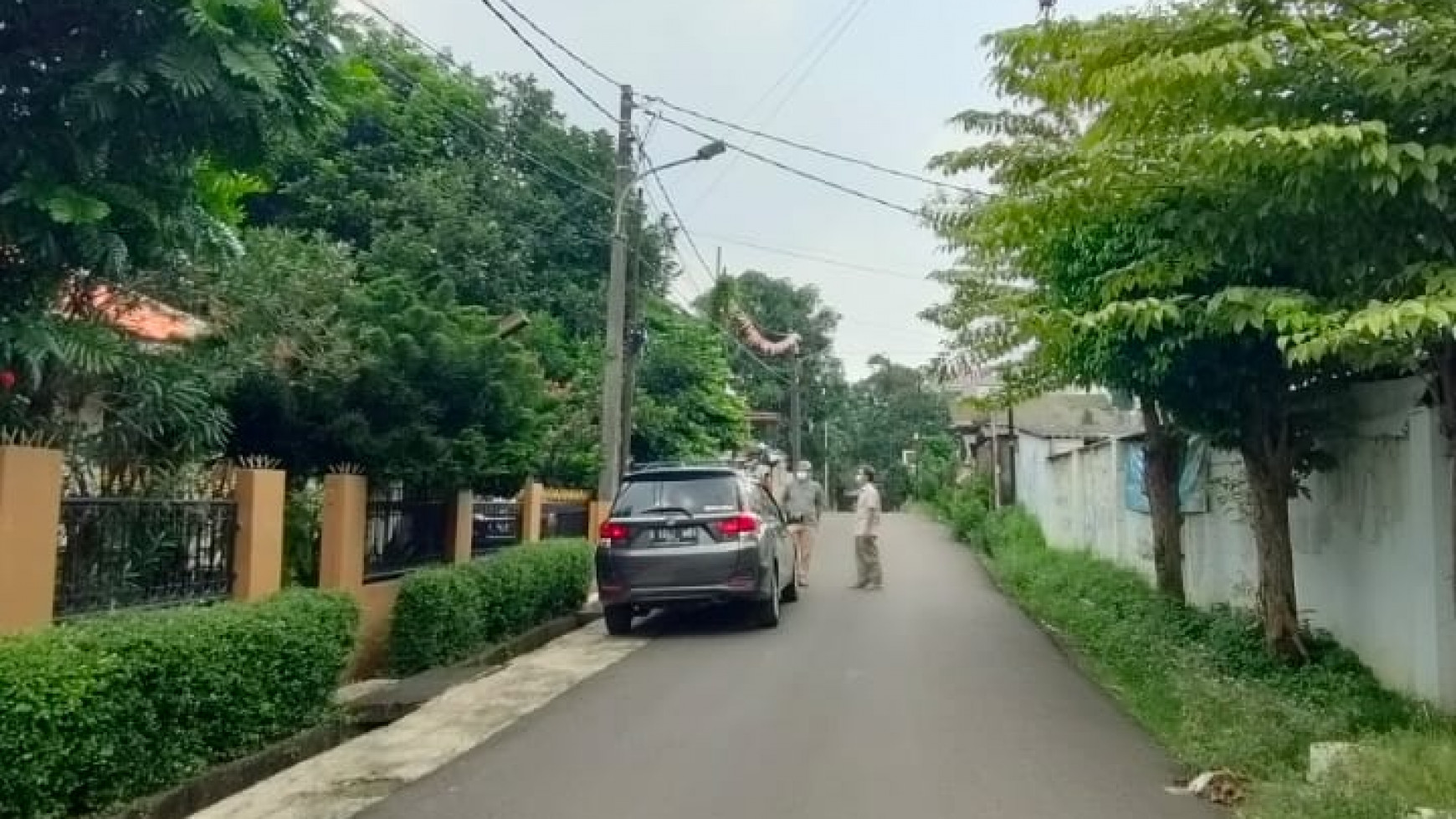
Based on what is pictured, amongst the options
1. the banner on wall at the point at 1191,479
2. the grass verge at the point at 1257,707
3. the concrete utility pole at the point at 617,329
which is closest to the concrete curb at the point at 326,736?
the concrete utility pole at the point at 617,329

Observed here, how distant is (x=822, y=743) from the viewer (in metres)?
8.07

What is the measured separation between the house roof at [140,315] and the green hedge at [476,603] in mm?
2913

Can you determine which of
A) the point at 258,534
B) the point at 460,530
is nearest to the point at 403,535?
the point at 460,530

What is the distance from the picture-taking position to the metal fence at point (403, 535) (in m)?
12.0

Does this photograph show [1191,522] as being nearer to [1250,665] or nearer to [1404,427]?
[1250,665]

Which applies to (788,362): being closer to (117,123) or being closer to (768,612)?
(768,612)

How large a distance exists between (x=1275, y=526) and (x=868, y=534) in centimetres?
920

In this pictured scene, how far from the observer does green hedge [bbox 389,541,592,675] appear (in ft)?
37.8

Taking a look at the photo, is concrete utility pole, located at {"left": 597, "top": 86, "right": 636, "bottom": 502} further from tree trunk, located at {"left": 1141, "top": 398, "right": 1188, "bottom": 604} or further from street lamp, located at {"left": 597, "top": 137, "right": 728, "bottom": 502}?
tree trunk, located at {"left": 1141, "top": 398, "right": 1188, "bottom": 604}

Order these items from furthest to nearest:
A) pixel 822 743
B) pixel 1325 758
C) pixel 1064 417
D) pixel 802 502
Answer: pixel 1064 417 < pixel 802 502 < pixel 822 743 < pixel 1325 758

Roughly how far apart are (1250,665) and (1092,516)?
10520mm

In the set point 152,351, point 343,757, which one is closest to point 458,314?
point 152,351

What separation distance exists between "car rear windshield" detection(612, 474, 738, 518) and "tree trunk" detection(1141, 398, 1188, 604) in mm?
4412

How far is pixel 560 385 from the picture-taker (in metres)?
27.3
